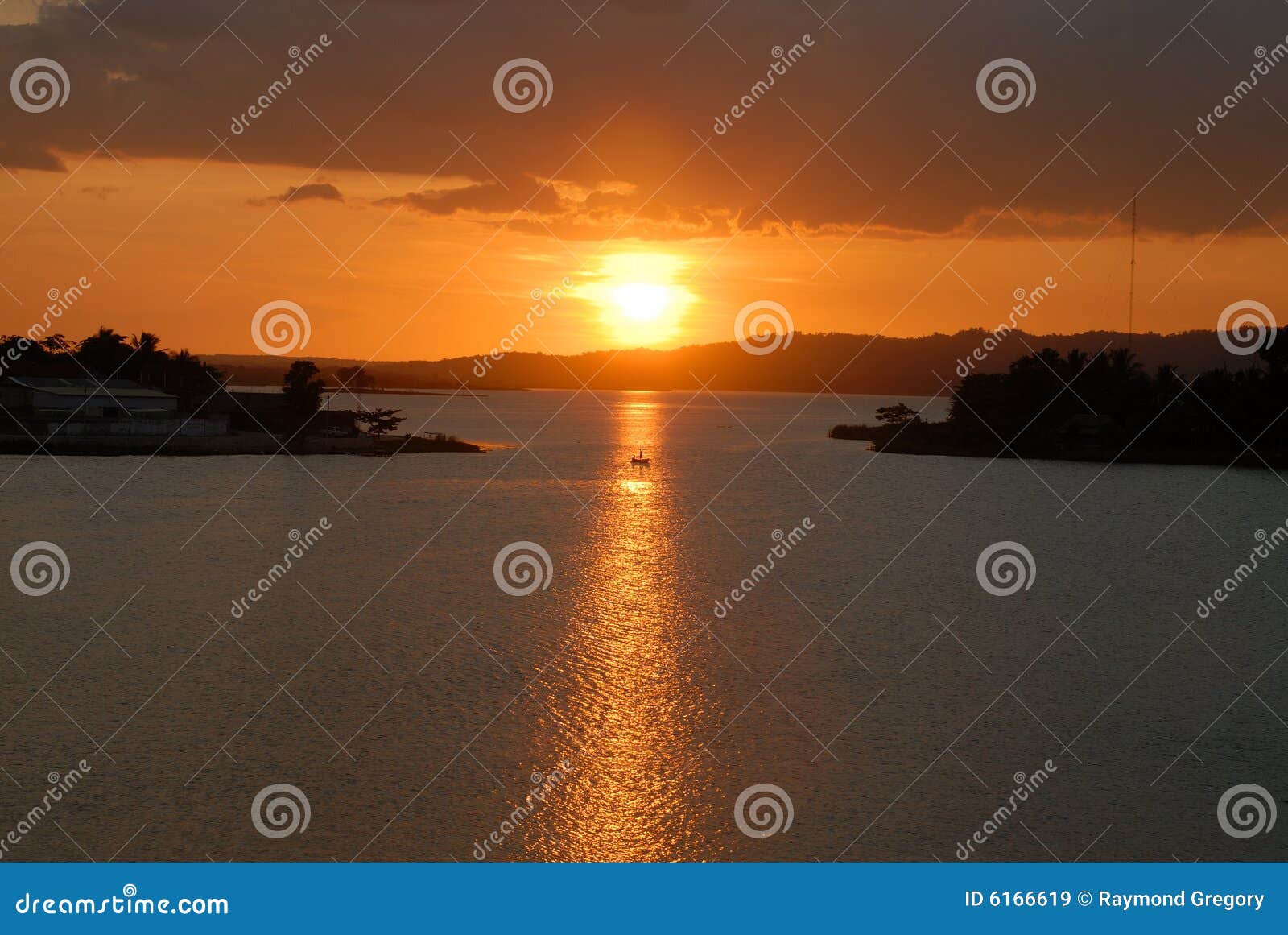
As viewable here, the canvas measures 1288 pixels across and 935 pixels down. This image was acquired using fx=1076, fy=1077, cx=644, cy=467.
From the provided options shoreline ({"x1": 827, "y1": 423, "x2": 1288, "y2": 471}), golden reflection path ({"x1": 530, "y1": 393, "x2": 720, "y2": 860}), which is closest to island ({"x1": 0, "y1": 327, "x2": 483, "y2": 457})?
shoreline ({"x1": 827, "y1": 423, "x2": 1288, "y2": 471})

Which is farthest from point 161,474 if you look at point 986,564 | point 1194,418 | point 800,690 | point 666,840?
point 1194,418

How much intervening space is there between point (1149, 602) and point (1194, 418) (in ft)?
246

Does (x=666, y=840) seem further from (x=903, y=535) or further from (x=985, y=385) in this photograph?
(x=985, y=385)

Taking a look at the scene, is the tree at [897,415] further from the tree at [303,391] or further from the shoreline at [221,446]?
the tree at [303,391]

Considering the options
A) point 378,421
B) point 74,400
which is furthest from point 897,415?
point 74,400

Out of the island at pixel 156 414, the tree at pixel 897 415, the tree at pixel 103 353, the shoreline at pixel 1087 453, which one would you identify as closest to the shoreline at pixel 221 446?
the island at pixel 156 414

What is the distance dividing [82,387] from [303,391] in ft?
61.8

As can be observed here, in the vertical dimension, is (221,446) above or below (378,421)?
below

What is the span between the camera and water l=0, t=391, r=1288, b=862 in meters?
16.9

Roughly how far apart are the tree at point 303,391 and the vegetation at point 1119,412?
59.4 metres

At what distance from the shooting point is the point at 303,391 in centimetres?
9894

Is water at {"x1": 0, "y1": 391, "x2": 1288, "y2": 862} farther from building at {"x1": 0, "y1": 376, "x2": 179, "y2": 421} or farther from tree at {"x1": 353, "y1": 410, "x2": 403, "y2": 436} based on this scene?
tree at {"x1": 353, "y1": 410, "x2": 403, "y2": 436}

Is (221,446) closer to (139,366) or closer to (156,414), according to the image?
(156,414)

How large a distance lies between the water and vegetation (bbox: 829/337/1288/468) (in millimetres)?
50748
